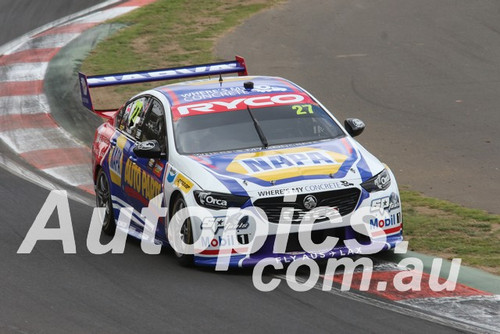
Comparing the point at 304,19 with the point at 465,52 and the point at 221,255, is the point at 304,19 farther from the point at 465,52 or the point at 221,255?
the point at 221,255

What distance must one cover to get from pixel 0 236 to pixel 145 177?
1.71 meters

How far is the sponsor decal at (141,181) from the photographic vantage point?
9.74 m

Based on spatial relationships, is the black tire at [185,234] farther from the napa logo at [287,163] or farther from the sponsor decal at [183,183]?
the napa logo at [287,163]

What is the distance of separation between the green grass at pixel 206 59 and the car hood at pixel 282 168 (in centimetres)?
101

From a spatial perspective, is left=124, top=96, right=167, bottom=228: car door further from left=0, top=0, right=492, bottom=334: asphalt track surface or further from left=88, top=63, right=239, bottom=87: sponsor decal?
left=88, top=63, right=239, bottom=87: sponsor decal

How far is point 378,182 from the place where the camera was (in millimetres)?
9109

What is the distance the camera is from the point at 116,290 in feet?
27.8

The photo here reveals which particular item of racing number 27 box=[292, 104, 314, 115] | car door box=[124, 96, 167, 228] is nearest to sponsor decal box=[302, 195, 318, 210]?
car door box=[124, 96, 167, 228]

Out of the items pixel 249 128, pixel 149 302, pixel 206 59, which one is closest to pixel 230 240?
pixel 149 302

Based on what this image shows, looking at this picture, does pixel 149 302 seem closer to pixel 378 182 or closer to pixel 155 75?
pixel 378 182

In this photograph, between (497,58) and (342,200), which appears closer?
(342,200)

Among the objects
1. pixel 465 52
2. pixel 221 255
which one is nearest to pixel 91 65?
pixel 465 52

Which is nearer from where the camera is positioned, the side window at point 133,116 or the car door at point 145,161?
the car door at point 145,161

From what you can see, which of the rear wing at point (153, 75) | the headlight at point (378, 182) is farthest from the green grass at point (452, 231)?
the rear wing at point (153, 75)
